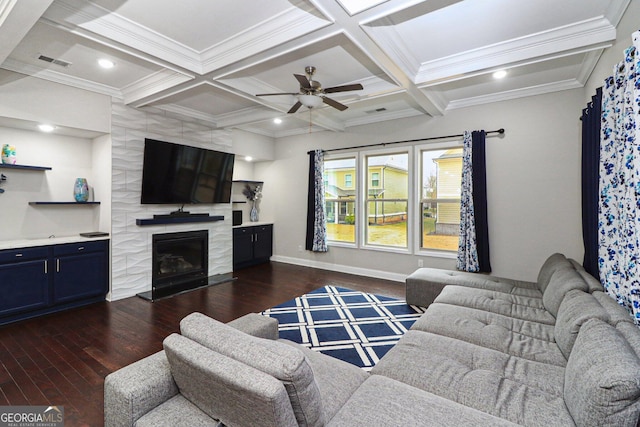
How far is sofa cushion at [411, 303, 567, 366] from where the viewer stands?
2.05 metres

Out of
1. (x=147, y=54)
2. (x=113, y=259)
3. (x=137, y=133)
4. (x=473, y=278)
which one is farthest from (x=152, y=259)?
(x=473, y=278)

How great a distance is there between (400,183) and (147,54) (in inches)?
164

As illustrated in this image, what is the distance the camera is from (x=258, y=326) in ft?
6.84

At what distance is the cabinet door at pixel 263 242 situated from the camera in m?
6.64

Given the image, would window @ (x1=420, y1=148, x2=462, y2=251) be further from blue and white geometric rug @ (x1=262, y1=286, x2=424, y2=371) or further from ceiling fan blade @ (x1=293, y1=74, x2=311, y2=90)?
ceiling fan blade @ (x1=293, y1=74, x2=311, y2=90)

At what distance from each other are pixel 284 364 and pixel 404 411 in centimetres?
67

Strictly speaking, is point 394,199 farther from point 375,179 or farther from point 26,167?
point 26,167

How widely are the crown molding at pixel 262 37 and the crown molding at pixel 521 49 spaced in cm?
165

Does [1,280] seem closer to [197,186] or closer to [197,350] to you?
[197,186]

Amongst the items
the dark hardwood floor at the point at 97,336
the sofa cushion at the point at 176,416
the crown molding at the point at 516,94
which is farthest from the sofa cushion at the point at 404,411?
the crown molding at the point at 516,94

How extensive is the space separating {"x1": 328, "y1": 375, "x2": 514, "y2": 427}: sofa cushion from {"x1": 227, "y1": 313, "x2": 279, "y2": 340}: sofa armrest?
0.79m

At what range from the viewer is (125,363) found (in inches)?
107

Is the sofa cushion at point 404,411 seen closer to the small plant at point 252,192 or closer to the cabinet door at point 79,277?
the cabinet door at point 79,277

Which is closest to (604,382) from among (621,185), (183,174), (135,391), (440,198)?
(621,185)
